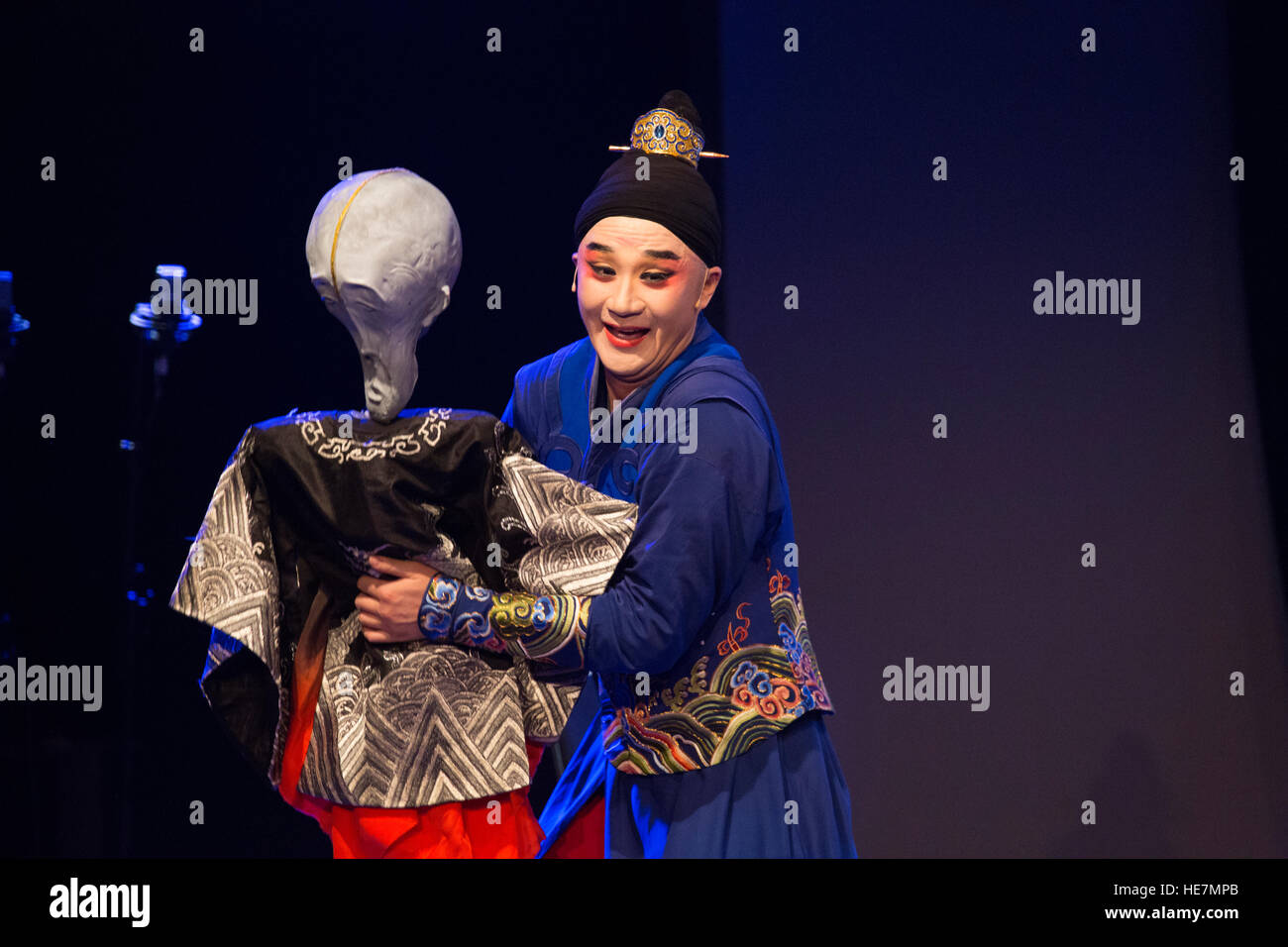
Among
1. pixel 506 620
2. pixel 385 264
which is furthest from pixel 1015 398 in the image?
pixel 385 264

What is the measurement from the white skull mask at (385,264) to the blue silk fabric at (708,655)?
408 millimetres

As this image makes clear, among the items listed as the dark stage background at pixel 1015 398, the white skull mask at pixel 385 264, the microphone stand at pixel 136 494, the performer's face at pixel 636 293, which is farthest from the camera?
the dark stage background at pixel 1015 398

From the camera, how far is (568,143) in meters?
3.38

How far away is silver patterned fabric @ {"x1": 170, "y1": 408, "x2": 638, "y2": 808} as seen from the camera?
7.09ft

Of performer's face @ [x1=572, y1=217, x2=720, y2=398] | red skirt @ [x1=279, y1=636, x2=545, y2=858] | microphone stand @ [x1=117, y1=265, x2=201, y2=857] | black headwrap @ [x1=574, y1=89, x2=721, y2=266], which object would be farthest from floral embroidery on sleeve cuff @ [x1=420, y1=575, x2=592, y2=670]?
microphone stand @ [x1=117, y1=265, x2=201, y2=857]

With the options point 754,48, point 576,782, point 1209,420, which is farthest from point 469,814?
point 1209,420

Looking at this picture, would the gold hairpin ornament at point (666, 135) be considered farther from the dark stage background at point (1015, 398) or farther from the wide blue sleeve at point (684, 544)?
the dark stage background at point (1015, 398)

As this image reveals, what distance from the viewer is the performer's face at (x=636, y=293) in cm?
242

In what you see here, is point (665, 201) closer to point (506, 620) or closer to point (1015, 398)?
point (506, 620)

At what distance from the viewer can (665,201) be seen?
2.43m

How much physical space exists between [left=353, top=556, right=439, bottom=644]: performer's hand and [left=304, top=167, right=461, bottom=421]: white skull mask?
0.75 feet

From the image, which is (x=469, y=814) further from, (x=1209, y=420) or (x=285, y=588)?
(x=1209, y=420)

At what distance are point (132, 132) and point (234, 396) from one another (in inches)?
24.7

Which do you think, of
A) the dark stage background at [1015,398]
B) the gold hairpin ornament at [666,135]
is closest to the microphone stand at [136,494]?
the dark stage background at [1015,398]
